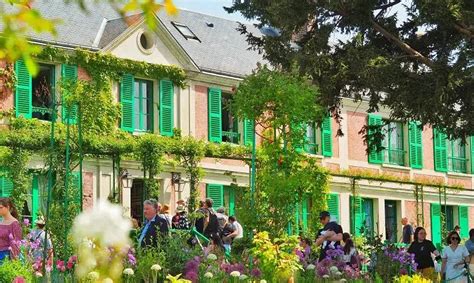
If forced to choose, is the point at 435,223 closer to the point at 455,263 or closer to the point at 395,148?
the point at 395,148

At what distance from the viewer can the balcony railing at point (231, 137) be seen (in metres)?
33.6

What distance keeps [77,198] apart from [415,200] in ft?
64.2

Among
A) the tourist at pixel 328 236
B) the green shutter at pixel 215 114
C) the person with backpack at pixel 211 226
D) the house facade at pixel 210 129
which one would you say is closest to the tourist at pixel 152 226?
the tourist at pixel 328 236

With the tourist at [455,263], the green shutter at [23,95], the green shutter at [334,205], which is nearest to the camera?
the tourist at [455,263]

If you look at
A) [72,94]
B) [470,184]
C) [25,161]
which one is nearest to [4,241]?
[72,94]

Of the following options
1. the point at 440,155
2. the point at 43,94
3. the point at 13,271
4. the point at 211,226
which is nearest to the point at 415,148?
the point at 440,155

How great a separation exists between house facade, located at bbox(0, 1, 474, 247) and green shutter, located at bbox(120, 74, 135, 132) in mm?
27

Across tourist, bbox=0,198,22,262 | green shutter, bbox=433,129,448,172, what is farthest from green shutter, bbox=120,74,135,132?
tourist, bbox=0,198,22,262

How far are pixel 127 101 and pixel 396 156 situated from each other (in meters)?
12.4

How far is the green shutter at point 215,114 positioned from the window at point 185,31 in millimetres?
2253

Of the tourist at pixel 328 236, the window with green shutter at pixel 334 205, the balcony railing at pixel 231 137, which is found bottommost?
the tourist at pixel 328 236

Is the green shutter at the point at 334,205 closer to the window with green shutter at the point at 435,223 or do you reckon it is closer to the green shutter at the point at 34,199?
the window with green shutter at the point at 435,223

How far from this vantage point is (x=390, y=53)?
747 inches

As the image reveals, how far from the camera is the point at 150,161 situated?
28219 millimetres
